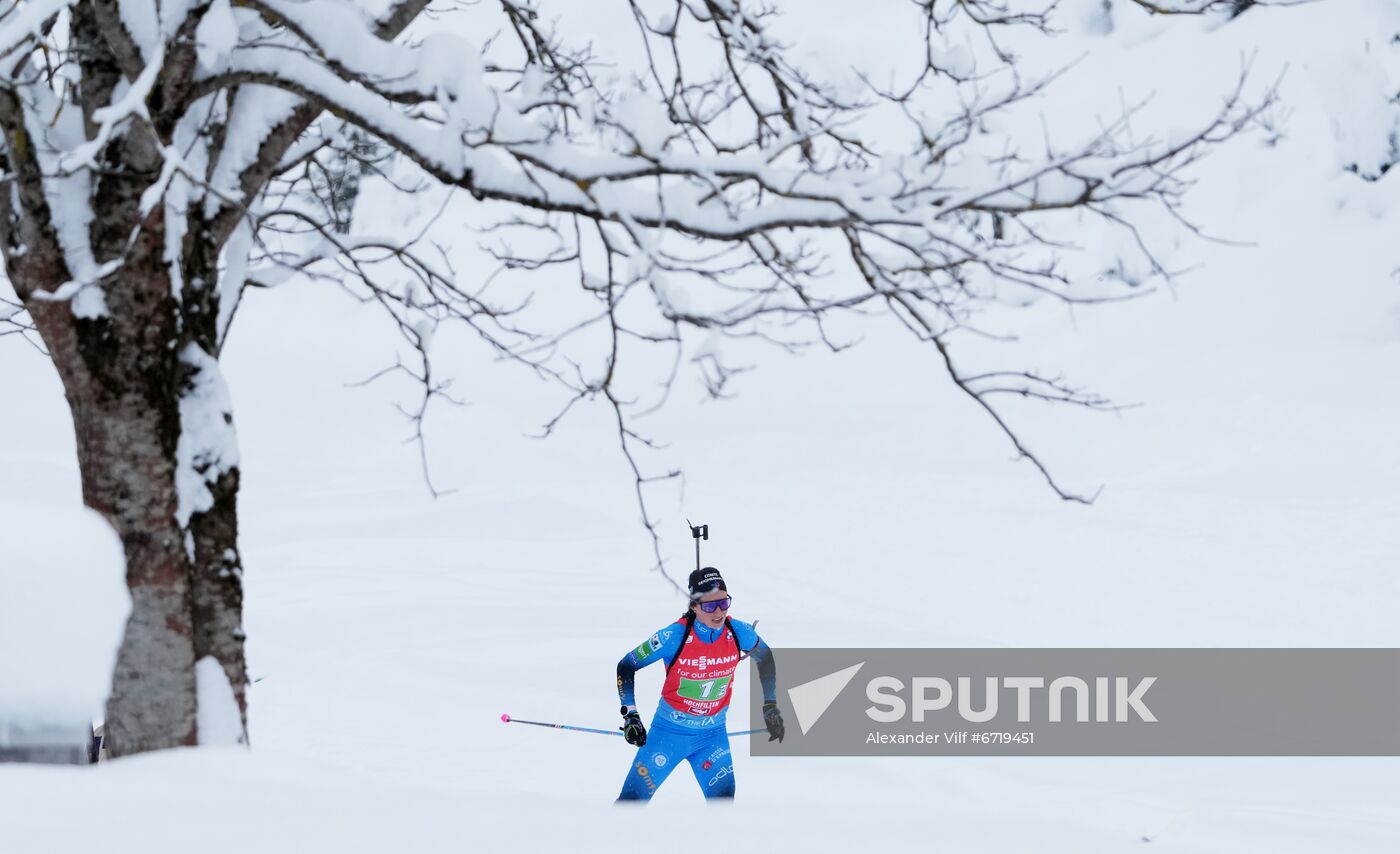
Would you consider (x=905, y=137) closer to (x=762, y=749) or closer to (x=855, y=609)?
(x=855, y=609)

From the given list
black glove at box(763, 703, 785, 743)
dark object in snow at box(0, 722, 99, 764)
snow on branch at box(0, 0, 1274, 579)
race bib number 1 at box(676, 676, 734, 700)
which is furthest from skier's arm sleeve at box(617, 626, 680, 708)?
dark object in snow at box(0, 722, 99, 764)

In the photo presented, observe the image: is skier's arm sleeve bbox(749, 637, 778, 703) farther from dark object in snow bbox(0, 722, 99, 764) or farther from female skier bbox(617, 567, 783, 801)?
dark object in snow bbox(0, 722, 99, 764)

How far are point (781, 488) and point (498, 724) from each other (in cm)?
1301

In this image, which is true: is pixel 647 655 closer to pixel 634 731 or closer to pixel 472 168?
pixel 634 731

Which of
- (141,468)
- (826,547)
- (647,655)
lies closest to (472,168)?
(141,468)

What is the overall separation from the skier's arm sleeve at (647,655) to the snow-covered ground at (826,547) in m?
0.62

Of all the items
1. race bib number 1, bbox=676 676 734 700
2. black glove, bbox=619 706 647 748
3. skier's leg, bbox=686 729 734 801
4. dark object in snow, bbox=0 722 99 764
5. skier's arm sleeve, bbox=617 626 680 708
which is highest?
skier's arm sleeve, bbox=617 626 680 708

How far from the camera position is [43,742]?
2.94m

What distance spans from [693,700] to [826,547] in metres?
9.04

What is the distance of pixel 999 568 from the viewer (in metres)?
13.3

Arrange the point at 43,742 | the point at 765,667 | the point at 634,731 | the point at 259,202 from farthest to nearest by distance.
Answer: the point at 765,667 < the point at 634,731 < the point at 259,202 < the point at 43,742

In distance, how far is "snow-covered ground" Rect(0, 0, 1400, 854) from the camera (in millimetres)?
3115

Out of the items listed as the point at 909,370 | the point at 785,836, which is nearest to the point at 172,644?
the point at 785,836

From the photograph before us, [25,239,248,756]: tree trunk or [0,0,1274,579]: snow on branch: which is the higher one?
[0,0,1274,579]: snow on branch
